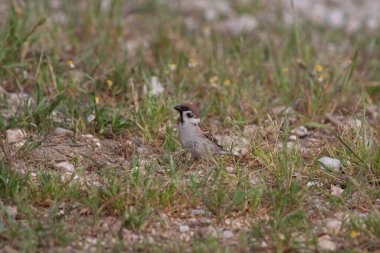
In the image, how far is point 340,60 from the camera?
23.7 feet

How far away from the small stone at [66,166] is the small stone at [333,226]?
6.14 feet

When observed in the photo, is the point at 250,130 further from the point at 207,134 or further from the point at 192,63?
the point at 192,63

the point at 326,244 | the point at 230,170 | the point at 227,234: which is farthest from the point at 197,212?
the point at 326,244

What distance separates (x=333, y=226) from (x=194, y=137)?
1.39 metres

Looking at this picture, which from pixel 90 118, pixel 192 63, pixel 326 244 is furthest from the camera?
pixel 192 63

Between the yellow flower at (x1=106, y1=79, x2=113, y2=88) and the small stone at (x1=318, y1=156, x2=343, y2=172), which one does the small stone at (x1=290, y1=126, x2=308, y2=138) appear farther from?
the yellow flower at (x1=106, y1=79, x2=113, y2=88)

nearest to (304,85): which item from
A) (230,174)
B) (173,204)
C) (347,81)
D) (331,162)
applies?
(347,81)

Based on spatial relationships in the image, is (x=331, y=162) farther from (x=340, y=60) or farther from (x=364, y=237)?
(x=340, y=60)

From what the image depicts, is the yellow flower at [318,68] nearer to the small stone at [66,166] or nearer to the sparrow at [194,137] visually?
the sparrow at [194,137]

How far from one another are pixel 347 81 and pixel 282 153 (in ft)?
6.92

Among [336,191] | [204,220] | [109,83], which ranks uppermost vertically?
[109,83]

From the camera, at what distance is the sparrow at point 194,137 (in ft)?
16.9

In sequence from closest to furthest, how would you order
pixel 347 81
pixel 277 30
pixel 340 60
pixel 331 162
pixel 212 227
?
1. pixel 212 227
2. pixel 331 162
3. pixel 347 81
4. pixel 340 60
5. pixel 277 30

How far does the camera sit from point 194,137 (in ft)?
17.0
